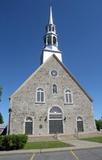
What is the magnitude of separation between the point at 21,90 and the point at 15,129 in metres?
6.23

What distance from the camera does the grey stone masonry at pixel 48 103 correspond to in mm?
27281

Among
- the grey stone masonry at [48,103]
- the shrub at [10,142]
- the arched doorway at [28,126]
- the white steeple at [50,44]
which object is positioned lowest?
the shrub at [10,142]

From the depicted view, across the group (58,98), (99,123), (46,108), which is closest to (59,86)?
(58,98)

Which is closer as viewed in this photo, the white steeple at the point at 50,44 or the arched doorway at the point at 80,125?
the arched doorway at the point at 80,125

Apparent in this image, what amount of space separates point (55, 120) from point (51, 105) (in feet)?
8.46

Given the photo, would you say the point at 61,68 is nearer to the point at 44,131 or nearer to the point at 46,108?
the point at 46,108

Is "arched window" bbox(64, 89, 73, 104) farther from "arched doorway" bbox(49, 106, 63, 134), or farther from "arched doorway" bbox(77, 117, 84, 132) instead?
"arched doorway" bbox(77, 117, 84, 132)

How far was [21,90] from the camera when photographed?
93.9ft

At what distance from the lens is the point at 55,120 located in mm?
29094

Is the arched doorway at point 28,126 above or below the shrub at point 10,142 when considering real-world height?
above

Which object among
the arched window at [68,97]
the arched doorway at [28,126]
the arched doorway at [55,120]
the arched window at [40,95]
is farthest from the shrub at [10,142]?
the arched window at [68,97]

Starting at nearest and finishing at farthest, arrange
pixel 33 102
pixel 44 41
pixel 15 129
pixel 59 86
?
1. pixel 15 129
2. pixel 33 102
3. pixel 59 86
4. pixel 44 41

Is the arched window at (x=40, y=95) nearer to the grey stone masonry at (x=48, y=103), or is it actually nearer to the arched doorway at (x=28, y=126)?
the grey stone masonry at (x=48, y=103)

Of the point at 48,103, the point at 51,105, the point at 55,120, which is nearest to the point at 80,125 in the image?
the point at 55,120
